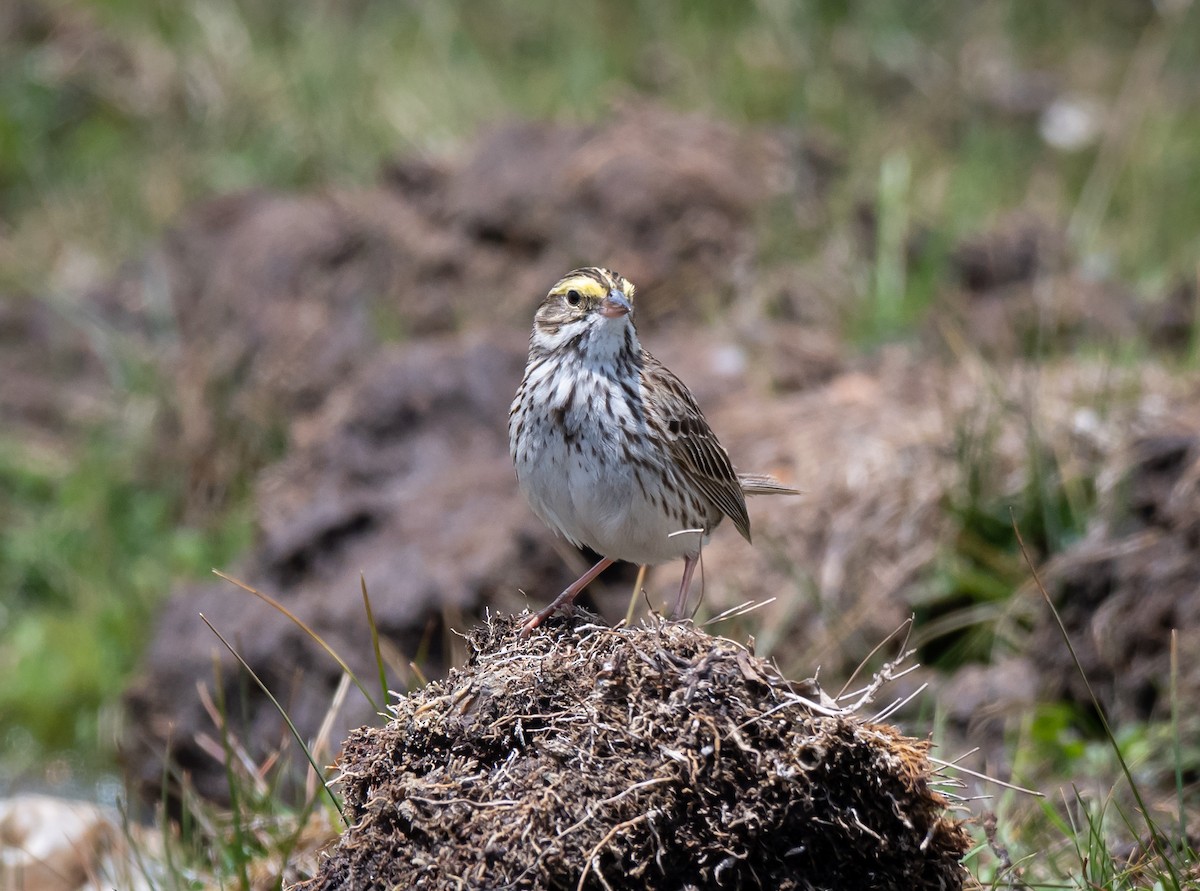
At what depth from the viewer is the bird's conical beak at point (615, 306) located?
4.82 m

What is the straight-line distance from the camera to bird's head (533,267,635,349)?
4863 mm

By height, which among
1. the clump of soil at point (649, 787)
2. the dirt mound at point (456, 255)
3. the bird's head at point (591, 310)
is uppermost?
the bird's head at point (591, 310)

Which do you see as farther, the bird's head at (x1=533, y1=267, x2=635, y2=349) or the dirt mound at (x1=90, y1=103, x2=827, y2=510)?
the dirt mound at (x1=90, y1=103, x2=827, y2=510)

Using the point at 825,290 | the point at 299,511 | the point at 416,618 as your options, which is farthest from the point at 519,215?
the point at 416,618

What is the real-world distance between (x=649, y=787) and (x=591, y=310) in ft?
6.67

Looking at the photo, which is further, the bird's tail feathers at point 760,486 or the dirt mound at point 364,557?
the dirt mound at point 364,557

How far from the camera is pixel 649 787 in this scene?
3.31m

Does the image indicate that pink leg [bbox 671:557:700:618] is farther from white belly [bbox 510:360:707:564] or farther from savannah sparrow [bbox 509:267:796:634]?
white belly [bbox 510:360:707:564]

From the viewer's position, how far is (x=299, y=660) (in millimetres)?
7109

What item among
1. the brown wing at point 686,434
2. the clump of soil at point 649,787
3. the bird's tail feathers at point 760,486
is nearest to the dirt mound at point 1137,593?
the bird's tail feathers at point 760,486

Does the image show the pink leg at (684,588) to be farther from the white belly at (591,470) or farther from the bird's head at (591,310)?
the bird's head at (591,310)

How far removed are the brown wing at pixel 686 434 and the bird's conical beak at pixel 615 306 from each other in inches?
13.0

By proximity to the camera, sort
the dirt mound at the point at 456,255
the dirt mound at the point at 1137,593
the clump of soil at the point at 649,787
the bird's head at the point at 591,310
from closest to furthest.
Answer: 1. the clump of soil at the point at 649,787
2. the bird's head at the point at 591,310
3. the dirt mound at the point at 1137,593
4. the dirt mound at the point at 456,255

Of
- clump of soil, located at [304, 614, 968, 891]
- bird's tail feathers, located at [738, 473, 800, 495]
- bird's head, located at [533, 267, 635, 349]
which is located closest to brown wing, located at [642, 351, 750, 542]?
bird's head, located at [533, 267, 635, 349]
